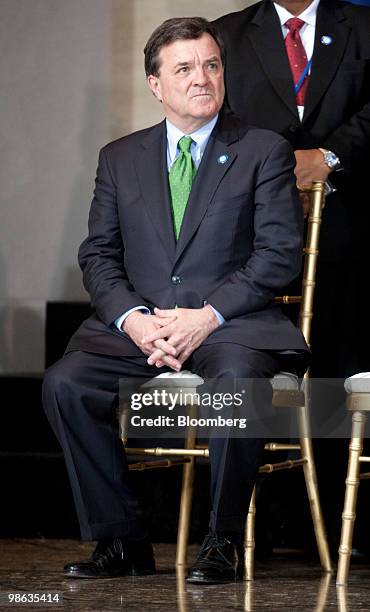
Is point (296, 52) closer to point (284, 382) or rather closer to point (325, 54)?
point (325, 54)

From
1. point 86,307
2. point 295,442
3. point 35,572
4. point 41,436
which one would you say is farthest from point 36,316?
point 35,572

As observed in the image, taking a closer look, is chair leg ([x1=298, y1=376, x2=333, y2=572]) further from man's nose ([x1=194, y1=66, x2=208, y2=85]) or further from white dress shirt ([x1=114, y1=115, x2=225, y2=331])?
man's nose ([x1=194, y1=66, x2=208, y2=85])

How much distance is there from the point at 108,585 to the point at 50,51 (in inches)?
104

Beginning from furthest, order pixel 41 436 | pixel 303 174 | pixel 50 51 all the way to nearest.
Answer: pixel 50 51
pixel 41 436
pixel 303 174

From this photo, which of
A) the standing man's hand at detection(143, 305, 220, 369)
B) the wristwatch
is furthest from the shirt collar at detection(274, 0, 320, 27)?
the standing man's hand at detection(143, 305, 220, 369)

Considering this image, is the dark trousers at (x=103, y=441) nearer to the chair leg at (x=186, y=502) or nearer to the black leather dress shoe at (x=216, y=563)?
the black leather dress shoe at (x=216, y=563)

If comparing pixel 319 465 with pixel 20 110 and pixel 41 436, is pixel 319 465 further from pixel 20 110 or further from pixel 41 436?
pixel 20 110

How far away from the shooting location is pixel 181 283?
137 inches

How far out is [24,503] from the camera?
4266 mm

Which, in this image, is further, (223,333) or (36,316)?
(36,316)

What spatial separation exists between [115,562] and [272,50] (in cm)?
172

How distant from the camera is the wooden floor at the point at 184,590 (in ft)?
9.38

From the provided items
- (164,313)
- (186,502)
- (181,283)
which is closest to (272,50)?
(181,283)

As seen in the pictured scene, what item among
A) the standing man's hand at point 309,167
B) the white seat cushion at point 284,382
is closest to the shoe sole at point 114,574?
the white seat cushion at point 284,382
